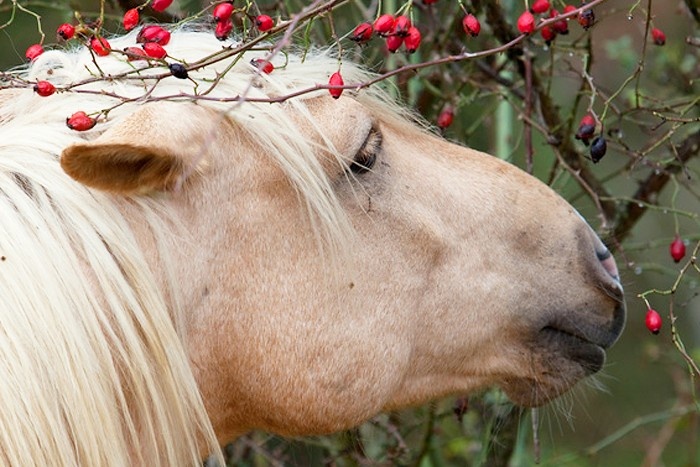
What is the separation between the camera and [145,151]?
6.60 feet

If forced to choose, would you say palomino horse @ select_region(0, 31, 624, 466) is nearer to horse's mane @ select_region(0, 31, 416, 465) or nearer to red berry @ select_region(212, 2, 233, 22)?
horse's mane @ select_region(0, 31, 416, 465)

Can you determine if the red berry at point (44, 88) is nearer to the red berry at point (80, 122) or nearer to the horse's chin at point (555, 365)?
the red berry at point (80, 122)

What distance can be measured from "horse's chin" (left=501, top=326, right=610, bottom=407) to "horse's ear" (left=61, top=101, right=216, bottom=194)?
93cm

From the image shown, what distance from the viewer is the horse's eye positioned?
7.84 ft

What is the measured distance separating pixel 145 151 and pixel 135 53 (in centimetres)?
25

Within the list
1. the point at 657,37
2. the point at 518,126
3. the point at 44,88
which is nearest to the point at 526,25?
the point at 657,37

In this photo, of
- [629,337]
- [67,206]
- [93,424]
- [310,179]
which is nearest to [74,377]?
[93,424]

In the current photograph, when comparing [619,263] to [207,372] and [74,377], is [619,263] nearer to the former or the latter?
[207,372]

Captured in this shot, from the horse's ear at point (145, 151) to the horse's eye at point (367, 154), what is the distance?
36 centimetres

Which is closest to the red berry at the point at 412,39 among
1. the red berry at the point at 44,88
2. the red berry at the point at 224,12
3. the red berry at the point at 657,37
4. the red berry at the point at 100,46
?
the red berry at the point at 224,12

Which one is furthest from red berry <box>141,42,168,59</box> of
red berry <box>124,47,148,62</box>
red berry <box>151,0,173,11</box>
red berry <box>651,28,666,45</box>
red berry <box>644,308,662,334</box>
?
red berry <box>651,28,666,45</box>

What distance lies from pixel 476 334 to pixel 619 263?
1.46 m

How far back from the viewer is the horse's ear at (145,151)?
1.97 m

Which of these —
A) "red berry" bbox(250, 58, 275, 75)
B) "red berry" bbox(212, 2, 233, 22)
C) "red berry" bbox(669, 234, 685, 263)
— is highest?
"red berry" bbox(212, 2, 233, 22)
